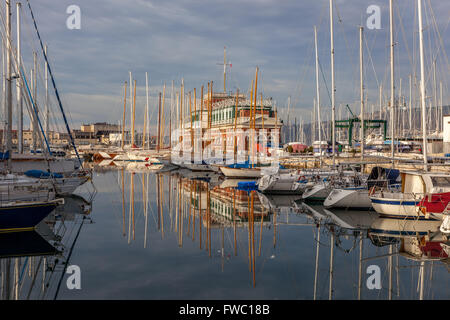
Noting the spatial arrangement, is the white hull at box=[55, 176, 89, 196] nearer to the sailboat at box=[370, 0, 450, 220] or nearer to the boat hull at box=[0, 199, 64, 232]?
the boat hull at box=[0, 199, 64, 232]

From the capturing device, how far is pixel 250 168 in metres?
43.2

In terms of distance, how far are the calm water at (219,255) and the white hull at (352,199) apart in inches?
28.8

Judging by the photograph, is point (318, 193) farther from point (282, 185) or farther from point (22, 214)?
point (22, 214)

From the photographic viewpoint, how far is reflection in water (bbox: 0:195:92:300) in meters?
11.6

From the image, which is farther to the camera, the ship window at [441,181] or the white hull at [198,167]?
the white hull at [198,167]

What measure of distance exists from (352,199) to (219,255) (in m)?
10.9

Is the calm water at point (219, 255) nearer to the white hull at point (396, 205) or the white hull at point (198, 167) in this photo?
the white hull at point (396, 205)

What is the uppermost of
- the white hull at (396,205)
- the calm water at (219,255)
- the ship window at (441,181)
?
the ship window at (441,181)

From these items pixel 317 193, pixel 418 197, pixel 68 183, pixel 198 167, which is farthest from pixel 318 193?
pixel 198 167

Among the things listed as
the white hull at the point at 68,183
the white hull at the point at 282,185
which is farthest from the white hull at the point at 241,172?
the white hull at the point at 68,183

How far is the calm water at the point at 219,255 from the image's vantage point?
1160cm

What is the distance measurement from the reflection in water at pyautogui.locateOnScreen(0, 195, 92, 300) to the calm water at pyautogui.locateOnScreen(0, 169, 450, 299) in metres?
0.03

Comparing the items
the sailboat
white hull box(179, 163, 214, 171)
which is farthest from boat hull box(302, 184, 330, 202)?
white hull box(179, 163, 214, 171)
